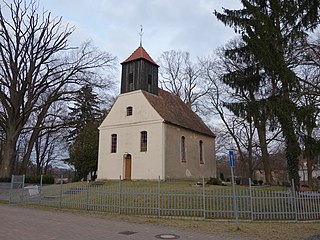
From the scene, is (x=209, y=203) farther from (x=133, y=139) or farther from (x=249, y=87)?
A: (x=133, y=139)

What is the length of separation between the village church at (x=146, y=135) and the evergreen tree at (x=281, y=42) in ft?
35.0

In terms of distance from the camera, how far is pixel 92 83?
2764 cm

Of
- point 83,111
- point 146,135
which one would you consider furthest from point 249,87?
point 83,111

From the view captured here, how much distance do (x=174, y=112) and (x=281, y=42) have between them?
14.3 metres

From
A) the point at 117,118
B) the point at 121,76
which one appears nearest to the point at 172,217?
the point at 117,118

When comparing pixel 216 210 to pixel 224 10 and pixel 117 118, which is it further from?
pixel 117 118

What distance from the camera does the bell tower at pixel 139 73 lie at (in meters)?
26.9

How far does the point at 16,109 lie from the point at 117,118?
896 centimetres

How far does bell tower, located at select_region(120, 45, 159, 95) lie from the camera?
2692cm

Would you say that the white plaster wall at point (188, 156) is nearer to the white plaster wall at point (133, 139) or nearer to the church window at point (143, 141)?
the white plaster wall at point (133, 139)

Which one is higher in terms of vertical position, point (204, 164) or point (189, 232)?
point (204, 164)

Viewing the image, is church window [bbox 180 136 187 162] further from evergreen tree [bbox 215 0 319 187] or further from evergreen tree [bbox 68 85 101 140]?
evergreen tree [bbox 215 0 319 187]

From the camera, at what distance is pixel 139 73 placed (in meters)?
27.0

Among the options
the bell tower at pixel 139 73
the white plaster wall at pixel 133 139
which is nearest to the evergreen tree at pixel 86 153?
the white plaster wall at pixel 133 139
